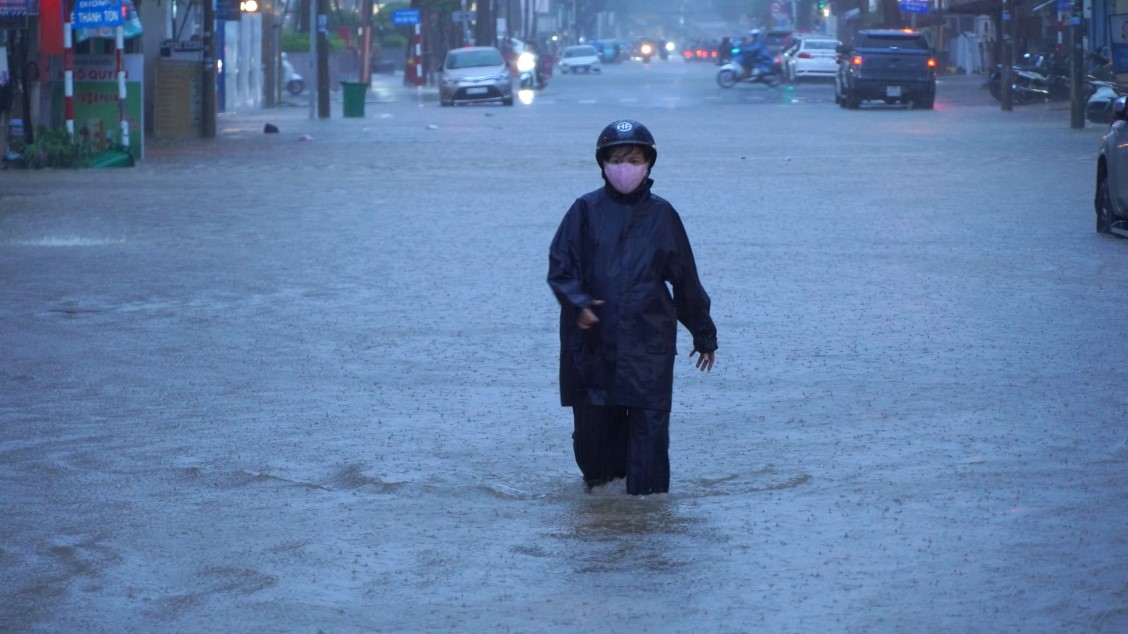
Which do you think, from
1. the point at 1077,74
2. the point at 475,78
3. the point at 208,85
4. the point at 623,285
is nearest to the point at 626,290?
the point at 623,285

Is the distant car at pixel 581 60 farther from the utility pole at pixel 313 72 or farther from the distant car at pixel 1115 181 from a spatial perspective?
the distant car at pixel 1115 181

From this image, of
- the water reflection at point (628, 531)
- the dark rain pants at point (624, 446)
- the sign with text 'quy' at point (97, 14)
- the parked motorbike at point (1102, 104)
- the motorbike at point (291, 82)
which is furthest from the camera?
the motorbike at point (291, 82)

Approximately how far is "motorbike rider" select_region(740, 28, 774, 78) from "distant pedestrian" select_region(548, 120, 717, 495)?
58.0 meters

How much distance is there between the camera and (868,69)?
42031mm

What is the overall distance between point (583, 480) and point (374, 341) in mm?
3562

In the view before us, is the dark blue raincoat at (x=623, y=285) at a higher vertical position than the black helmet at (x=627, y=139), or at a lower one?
lower

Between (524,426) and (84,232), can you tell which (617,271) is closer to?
(524,426)

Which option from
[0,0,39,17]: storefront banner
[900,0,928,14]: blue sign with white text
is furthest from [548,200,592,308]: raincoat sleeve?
[900,0,928,14]: blue sign with white text

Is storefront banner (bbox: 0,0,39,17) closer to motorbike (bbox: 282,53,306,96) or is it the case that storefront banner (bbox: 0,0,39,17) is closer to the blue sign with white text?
motorbike (bbox: 282,53,306,96)

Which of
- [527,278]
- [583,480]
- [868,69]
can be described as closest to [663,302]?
[583,480]

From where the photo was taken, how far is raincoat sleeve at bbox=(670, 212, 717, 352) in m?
6.57

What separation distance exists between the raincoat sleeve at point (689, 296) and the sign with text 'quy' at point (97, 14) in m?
18.5

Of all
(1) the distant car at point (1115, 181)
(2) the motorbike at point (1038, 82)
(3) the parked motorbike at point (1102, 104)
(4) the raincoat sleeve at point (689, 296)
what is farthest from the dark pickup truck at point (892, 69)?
(4) the raincoat sleeve at point (689, 296)

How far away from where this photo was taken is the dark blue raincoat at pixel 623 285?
21.3 feet
